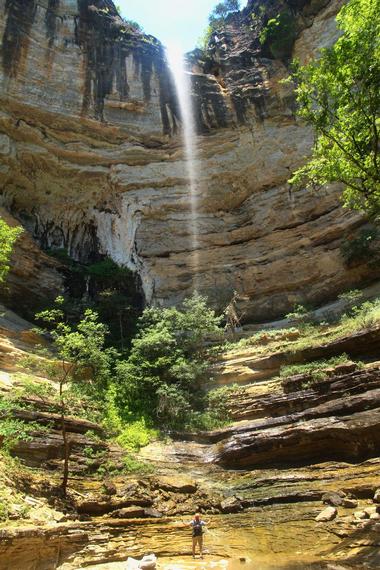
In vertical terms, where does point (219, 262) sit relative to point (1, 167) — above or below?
below

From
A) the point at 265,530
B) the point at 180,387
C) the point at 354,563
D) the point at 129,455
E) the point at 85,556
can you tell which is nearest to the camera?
the point at 354,563

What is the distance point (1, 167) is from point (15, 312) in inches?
399

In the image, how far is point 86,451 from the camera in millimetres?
12570

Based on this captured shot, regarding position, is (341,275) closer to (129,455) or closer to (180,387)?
(180,387)

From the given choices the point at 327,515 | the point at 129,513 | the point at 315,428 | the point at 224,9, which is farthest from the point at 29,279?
the point at 224,9

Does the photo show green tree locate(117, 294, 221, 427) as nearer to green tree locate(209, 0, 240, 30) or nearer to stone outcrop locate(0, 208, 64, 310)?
stone outcrop locate(0, 208, 64, 310)

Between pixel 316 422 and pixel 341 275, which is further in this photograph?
pixel 341 275

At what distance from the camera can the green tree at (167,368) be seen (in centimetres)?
1652

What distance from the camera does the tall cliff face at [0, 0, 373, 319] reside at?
24281 mm

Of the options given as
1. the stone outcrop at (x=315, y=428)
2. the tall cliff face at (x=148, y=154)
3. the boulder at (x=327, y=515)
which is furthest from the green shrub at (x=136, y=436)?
the tall cliff face at (x=148, y=154)

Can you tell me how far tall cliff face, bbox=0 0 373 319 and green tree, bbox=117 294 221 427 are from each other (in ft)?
13.7

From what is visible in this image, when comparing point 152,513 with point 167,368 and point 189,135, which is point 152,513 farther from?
point 189,135

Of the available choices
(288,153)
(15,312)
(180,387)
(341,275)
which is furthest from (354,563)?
(288,153)

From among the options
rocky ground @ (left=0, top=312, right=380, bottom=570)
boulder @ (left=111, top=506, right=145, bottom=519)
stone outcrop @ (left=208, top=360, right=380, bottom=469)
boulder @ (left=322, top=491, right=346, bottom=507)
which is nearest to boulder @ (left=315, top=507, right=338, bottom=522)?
rocky ground @ (left=0, top=312, right=380, bottom=570)
